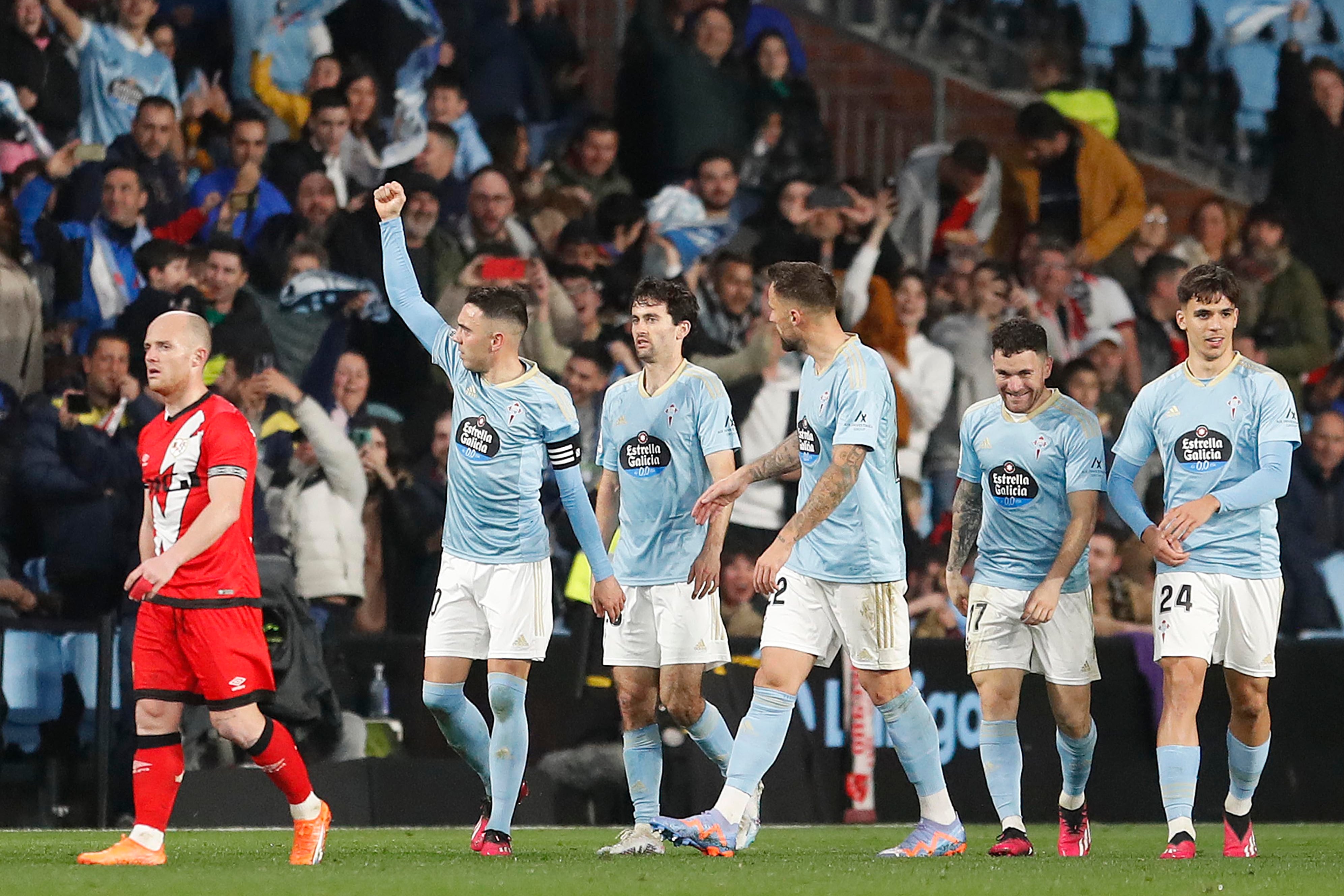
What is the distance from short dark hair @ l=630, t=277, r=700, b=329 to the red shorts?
2077 millimetres

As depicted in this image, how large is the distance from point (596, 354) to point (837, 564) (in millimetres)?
4727

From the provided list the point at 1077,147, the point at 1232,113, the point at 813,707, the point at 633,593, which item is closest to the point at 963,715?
the point at 813,707

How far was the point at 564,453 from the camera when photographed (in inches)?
335

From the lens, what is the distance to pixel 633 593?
8664 mm

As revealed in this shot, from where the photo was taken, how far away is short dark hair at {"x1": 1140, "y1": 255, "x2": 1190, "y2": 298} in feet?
49.7

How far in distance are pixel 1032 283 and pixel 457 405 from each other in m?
7.09

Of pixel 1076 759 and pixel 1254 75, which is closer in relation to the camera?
pixel 1076 759

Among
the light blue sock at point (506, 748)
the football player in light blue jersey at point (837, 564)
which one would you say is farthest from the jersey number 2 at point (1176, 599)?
the light blue sock at point (506, 748)

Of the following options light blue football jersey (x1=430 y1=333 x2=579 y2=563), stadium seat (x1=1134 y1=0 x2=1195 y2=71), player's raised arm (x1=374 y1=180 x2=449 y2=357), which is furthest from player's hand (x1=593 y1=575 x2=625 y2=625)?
→ stadium seat (x1=1134 y1=0 x2=1195 y2=71)

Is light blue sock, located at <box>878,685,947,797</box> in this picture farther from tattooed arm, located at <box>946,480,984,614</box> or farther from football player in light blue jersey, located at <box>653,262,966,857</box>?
tattooed arm, located at <box>946,480,984,614</box>

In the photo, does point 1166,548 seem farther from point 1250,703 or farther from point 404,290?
point 404,290

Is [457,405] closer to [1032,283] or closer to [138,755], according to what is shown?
[138,755]

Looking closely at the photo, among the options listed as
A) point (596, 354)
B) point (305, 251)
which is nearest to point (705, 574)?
point (596, 354)

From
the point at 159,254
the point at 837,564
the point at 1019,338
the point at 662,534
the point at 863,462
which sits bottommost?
the point at 837,564
